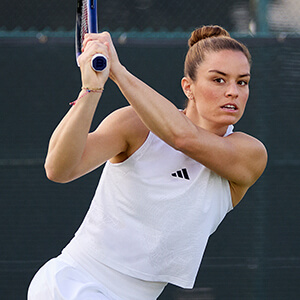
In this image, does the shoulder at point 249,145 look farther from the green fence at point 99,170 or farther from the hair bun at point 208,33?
the green fence at point 99,170

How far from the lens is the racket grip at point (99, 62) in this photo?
187 cm

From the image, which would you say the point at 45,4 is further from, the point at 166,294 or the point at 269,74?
the point at 166,294

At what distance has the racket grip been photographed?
1868mm

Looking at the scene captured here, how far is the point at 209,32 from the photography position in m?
2.45

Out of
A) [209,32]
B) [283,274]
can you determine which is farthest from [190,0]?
[209,32]

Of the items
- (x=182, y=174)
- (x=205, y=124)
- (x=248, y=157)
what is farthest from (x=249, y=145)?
(x=182, y=174)

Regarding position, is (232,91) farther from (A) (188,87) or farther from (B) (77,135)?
(B) (77,135)

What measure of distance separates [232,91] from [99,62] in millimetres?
526

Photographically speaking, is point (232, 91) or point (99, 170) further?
point (99, 170)

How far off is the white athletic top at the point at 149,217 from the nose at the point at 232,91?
28 cm

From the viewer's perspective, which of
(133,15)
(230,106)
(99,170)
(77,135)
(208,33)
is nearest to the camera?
(77,135)

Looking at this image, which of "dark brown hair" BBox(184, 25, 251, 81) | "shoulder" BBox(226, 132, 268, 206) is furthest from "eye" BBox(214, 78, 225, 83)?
"shoulder" BBox(226, 132, 268, 206)

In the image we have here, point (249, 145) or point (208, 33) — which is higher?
point (208, 33)

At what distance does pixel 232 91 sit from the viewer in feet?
7.15
